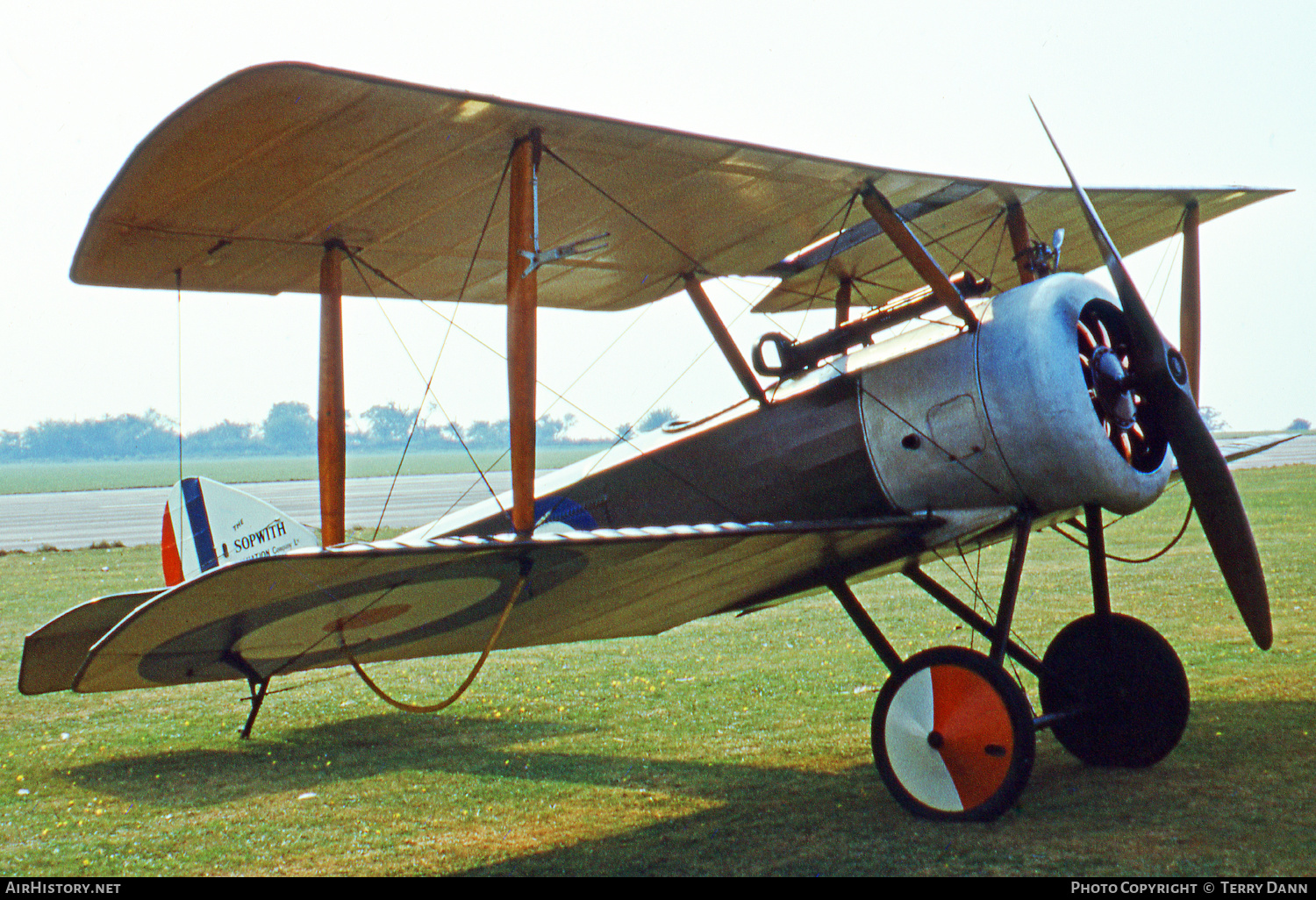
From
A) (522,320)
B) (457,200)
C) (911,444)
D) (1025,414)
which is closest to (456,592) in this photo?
(522,320)

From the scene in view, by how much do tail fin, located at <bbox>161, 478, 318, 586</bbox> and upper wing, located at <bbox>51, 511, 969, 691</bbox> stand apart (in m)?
1.62

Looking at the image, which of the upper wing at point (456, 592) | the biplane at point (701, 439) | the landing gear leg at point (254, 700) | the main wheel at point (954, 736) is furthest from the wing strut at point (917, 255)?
the landing gear leg at point (254, 700)

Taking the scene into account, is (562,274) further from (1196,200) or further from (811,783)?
(1196,200)

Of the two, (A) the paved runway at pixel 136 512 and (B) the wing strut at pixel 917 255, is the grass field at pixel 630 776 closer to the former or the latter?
(B) the wing strut at pixel 917 255

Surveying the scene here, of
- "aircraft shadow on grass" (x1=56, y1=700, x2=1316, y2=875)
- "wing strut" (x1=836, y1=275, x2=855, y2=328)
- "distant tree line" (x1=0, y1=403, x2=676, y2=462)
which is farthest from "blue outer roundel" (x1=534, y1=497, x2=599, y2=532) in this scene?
"distant tree line" (x1=0, y1=403, x2=676, y2=462)

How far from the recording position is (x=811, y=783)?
Answer: 16.2 feet

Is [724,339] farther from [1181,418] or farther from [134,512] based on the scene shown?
[134,512]

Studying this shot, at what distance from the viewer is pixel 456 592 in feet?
13.9

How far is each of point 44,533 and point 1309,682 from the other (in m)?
27.7

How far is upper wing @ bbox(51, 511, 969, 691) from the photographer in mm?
3412

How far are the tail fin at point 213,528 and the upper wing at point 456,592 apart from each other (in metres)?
1.62

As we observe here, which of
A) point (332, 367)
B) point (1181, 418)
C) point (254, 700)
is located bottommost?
point (254, 700)

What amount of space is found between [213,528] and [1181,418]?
5651mm

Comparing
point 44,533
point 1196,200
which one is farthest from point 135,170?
point 44,533
